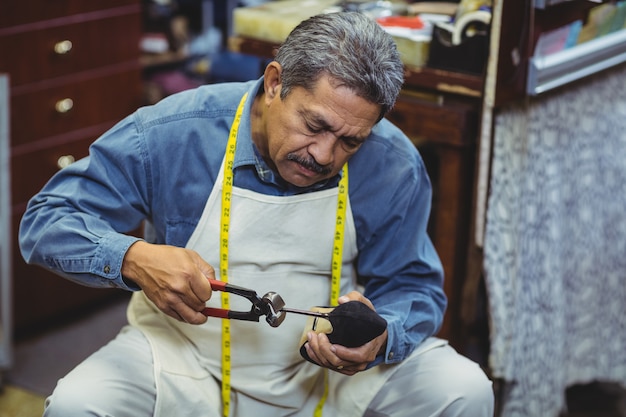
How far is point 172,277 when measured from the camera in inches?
61.3

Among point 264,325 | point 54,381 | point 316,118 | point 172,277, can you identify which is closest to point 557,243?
point 264,325

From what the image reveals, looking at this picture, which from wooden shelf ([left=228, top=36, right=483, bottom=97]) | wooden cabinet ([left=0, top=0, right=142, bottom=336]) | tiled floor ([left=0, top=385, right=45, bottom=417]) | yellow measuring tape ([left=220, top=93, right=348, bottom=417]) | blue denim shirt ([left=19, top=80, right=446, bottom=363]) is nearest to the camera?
blue denim shirt ([left=19, top=80, right=446, bottom=363])

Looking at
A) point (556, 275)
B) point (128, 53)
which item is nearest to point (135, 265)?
point (556, 275)

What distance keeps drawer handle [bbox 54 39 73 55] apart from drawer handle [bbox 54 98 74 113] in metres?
0.16

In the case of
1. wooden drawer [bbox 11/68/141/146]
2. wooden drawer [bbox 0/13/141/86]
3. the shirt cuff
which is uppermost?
the shirt cuff

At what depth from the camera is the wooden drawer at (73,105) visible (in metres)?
2.94

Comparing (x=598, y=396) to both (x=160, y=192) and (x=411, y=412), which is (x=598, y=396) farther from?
(x=160, y=192)

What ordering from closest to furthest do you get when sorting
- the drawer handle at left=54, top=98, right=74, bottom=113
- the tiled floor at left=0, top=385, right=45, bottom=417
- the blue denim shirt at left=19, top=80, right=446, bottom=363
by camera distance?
the blue denim shirt at left=19, top=80, right=446, bottom=363 → the tiled floor at left=0, top=385, right=45, bottom=417 → the drawer handle at left=54, top=98, right=74, bottom=113

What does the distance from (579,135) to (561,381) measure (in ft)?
2.43

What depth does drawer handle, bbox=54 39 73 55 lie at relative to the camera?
9.75 ft

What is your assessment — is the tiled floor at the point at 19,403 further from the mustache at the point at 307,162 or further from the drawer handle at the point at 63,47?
the mustache at the point at 307,162

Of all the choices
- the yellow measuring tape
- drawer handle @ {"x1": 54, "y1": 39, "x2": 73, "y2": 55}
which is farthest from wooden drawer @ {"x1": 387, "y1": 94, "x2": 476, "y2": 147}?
drawer handle @ {"x1": 54, "y1": 39, "x2": 73, "y2": 55}

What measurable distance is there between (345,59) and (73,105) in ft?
5.66

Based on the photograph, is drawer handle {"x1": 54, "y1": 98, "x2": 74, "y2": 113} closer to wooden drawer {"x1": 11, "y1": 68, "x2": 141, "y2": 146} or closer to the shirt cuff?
wooden drawer {"x1": 11, "y1": 68, "x2": 141, "y2": 146}
